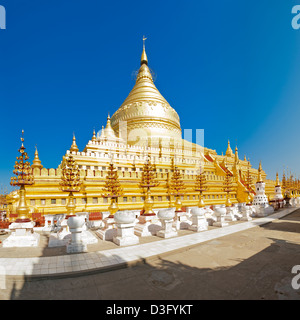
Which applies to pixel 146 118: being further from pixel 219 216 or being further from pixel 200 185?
pixel 219 216

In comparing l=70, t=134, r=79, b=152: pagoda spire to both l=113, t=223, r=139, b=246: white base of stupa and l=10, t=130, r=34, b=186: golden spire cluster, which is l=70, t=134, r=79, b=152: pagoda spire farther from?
l=113, t=223, r=139, b=246: white base of stupa

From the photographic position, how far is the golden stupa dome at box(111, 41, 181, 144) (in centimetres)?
3309

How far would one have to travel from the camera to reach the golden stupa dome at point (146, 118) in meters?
33.1

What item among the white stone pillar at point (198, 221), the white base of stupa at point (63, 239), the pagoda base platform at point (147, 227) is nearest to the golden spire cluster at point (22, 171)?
the white base of stupa at point (63, 239)

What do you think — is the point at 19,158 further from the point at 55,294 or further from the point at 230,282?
the point at 230,282

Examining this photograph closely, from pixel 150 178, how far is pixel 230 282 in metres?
8.93

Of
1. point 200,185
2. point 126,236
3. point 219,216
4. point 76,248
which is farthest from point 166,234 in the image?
point 200,185

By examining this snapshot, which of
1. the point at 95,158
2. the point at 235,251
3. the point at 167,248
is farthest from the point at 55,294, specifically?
the point at 95,158

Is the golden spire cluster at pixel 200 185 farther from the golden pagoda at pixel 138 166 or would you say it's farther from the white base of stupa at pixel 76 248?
the white base of stupa at pixel 76 248

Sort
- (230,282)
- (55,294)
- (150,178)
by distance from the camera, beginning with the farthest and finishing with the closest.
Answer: (150,178) < (230,282) < (55,294)

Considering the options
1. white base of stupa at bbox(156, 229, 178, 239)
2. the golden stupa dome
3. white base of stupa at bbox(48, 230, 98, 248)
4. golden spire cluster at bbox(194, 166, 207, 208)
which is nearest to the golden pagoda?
the golden stupa dome

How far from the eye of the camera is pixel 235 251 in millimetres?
7449
